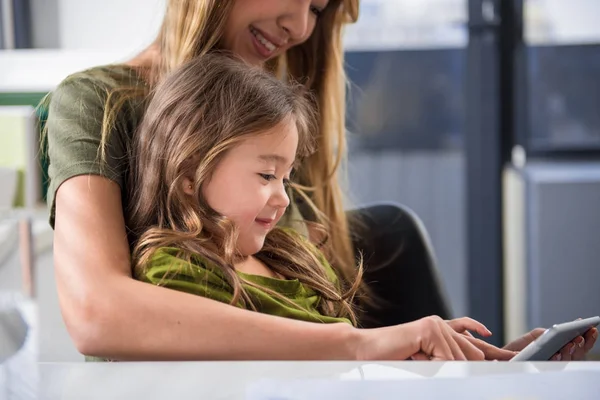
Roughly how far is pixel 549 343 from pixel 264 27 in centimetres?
47

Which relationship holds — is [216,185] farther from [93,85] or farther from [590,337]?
[590,337]

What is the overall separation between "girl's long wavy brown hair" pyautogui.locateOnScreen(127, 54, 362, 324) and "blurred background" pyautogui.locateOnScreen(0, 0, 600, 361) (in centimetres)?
91

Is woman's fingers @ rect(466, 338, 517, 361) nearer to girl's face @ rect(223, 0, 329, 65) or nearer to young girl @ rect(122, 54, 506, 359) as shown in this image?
young girl @ rect(122, 54, 506, 359)

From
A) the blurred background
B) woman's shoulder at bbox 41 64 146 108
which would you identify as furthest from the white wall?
woman's shoulder at bbox 41 64 146 108

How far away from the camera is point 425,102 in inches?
103

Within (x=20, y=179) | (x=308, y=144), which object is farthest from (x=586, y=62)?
(x=308, y=144)

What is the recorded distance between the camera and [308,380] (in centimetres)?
46

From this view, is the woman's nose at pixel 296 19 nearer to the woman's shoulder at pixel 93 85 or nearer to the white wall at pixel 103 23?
the woman's shoulder at pixel 93 85

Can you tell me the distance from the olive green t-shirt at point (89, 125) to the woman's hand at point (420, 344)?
284mm

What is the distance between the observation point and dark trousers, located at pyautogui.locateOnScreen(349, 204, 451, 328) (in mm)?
1026

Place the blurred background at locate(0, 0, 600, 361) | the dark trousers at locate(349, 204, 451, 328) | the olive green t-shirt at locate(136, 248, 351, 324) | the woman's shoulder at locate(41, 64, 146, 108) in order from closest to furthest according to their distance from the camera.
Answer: the olive green t-shirt at locate(136, 248, 351, 324) < the woman's shoulder at locate(41, 64, 146, 108) < the dark trousers at locate(349, 204, 451, 328) < the blurred background at locate(0, 0, 600, 361)

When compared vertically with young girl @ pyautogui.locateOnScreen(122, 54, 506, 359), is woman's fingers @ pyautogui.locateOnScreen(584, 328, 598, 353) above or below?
below

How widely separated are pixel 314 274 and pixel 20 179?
3.81ft

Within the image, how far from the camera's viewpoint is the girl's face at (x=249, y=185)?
29.0 inches
